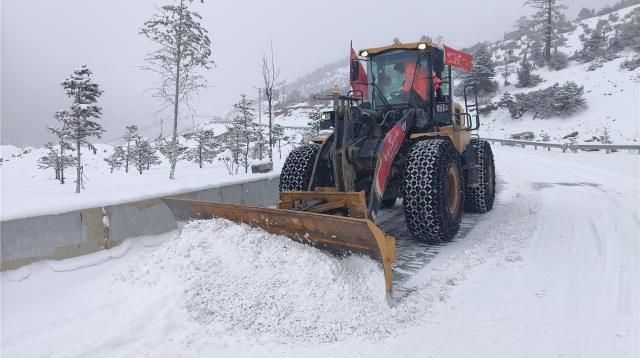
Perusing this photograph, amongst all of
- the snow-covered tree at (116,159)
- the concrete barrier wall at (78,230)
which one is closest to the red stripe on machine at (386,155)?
the concrete barrier wall at (78,230)

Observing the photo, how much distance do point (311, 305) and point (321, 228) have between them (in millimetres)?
676

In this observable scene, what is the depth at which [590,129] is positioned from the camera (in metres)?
24.8

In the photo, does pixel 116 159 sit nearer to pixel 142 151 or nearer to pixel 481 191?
pixel 142 151

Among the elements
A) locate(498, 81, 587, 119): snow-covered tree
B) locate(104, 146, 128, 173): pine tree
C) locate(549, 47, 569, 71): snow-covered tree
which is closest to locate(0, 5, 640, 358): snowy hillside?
locate(104, 146, 128, 173): pine tree

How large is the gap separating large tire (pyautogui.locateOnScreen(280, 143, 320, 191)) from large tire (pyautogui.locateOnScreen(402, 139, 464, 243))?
139 cm

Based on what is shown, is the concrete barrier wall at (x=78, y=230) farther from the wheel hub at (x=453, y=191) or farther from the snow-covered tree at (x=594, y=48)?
the snow-covered tree at (x=594, y=48)

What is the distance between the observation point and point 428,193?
4.70 metres

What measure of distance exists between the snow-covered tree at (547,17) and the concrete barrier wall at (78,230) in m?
42.2

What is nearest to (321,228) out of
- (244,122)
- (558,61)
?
(244,122)

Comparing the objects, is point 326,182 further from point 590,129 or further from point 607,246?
point 590,129

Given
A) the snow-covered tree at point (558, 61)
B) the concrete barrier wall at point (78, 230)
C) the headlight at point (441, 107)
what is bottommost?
the concrete barrier wall at point (78, 230)

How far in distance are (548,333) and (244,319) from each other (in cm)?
218

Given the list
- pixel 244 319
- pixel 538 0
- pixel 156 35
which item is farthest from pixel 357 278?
pixel 538 0

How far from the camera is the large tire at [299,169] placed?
560cm
